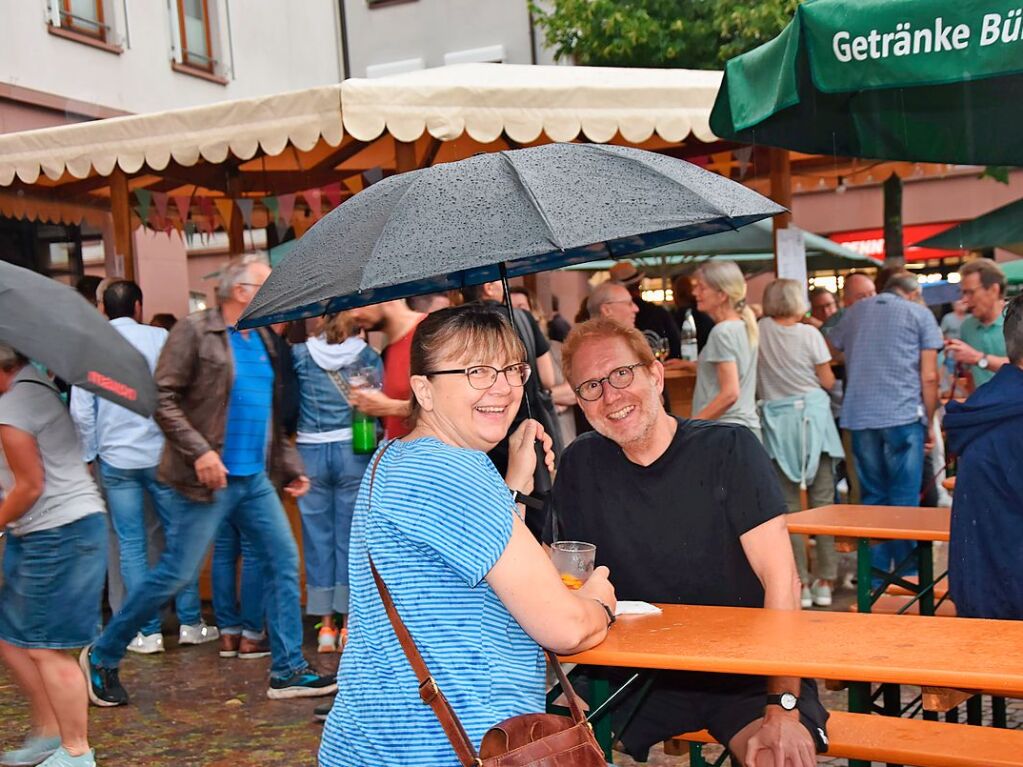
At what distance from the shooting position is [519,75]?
6.83m

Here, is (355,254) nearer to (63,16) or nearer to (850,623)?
(850,623)

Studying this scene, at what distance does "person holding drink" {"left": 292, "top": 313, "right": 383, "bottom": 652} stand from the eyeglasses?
279cm

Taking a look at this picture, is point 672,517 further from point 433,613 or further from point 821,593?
point 821,593

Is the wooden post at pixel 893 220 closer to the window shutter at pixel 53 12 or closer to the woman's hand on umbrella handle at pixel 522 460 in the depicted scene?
the window shutter at pixel 53 12

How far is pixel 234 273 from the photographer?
5434 mm

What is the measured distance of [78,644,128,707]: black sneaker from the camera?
543 cm

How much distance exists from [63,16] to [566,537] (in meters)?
14.3

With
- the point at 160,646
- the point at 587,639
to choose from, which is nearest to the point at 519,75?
the point at 160,646

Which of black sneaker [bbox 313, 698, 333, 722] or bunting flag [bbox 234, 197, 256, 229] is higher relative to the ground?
bunting flag [bbox 234, 197, 256, 229]

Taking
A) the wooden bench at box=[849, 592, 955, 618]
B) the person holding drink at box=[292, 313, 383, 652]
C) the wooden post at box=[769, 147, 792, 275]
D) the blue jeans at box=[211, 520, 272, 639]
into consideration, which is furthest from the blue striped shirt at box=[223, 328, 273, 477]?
the wooden post at box=[769, 147, 792, 275]

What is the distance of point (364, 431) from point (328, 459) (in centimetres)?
32

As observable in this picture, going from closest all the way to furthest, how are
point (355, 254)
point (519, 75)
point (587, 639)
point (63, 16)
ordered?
point (587, 639), point (355, 254), point (519, 75), point (63, 16)

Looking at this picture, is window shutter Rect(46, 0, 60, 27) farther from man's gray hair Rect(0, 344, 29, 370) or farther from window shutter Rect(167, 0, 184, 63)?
man's gray hair Rect(0, 344, 29, 370)

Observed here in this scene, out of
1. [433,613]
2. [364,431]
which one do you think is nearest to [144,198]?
[364,431]
